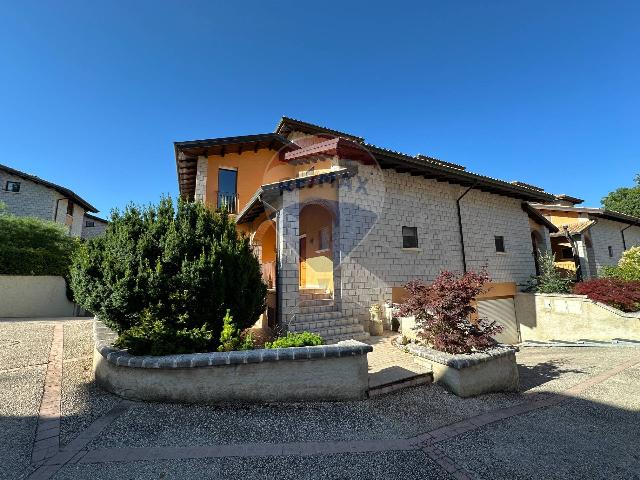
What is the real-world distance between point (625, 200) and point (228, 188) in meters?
57.8

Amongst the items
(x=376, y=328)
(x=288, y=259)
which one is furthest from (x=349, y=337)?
(x=288, y=259)

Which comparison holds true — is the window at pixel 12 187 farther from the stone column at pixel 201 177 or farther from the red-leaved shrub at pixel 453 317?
the red-leaved shrub at pixel 453 317

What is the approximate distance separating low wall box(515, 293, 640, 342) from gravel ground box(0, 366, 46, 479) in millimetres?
14663

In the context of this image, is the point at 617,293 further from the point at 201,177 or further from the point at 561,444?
the point at 201,177

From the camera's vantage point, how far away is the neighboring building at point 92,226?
3088 centimetres

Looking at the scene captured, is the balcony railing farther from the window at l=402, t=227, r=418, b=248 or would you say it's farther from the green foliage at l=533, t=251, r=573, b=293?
the green foliage at l=533, t=251, r=573, b=293

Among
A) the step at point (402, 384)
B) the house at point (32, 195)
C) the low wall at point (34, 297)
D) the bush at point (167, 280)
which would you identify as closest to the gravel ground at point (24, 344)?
the bush at point (167, 280)

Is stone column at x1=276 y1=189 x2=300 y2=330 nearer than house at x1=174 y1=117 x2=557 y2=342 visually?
Yes

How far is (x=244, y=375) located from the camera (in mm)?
4656

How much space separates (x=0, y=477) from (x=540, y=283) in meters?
17.4

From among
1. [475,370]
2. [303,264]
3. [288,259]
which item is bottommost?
[475,370]

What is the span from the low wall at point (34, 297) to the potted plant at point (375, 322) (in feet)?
49.4

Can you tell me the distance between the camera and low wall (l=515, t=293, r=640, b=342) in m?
10.0

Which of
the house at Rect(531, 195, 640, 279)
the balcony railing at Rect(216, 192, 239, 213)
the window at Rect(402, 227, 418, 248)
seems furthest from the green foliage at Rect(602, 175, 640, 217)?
the balcony railing at Rect(216, 192, 239, 213)
